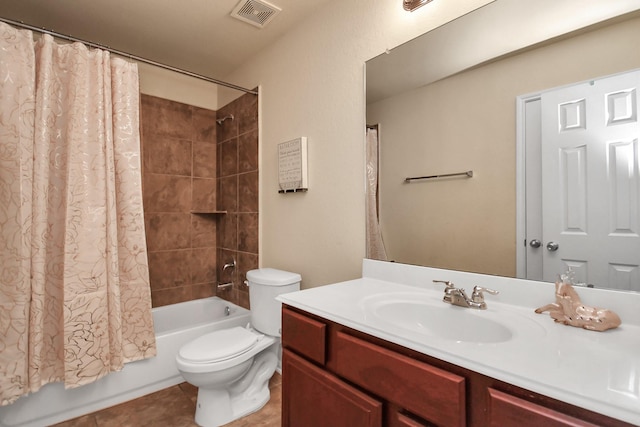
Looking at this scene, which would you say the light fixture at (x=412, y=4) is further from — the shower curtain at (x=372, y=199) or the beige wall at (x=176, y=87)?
the beige wall at (x=176, y=87)

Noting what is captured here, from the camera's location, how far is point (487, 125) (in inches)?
46.9

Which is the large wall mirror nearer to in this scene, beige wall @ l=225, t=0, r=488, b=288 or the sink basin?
beige wall @ l=225, t=0, r=488, b=288

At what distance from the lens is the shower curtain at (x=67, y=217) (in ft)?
4.91

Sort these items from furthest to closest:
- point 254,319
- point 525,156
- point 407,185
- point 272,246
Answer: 1. point 272,246
2. point 254,319
3. point 407,185
4. point 525,156

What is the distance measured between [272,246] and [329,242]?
23.7 inches

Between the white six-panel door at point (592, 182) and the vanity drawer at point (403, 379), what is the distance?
2.01ft

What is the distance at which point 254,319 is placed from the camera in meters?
1.94

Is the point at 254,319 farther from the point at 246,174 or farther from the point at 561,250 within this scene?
the point at 561,250

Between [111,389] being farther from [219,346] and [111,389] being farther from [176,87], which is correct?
[176,87]

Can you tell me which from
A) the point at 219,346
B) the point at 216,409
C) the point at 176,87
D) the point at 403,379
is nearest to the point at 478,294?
the point at 403,379

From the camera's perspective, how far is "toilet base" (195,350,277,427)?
162 cm

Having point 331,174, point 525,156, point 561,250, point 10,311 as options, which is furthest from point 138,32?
point 561,250

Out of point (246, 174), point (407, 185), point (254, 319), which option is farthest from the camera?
point (246, 174)

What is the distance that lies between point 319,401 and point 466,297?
2.05 feet
